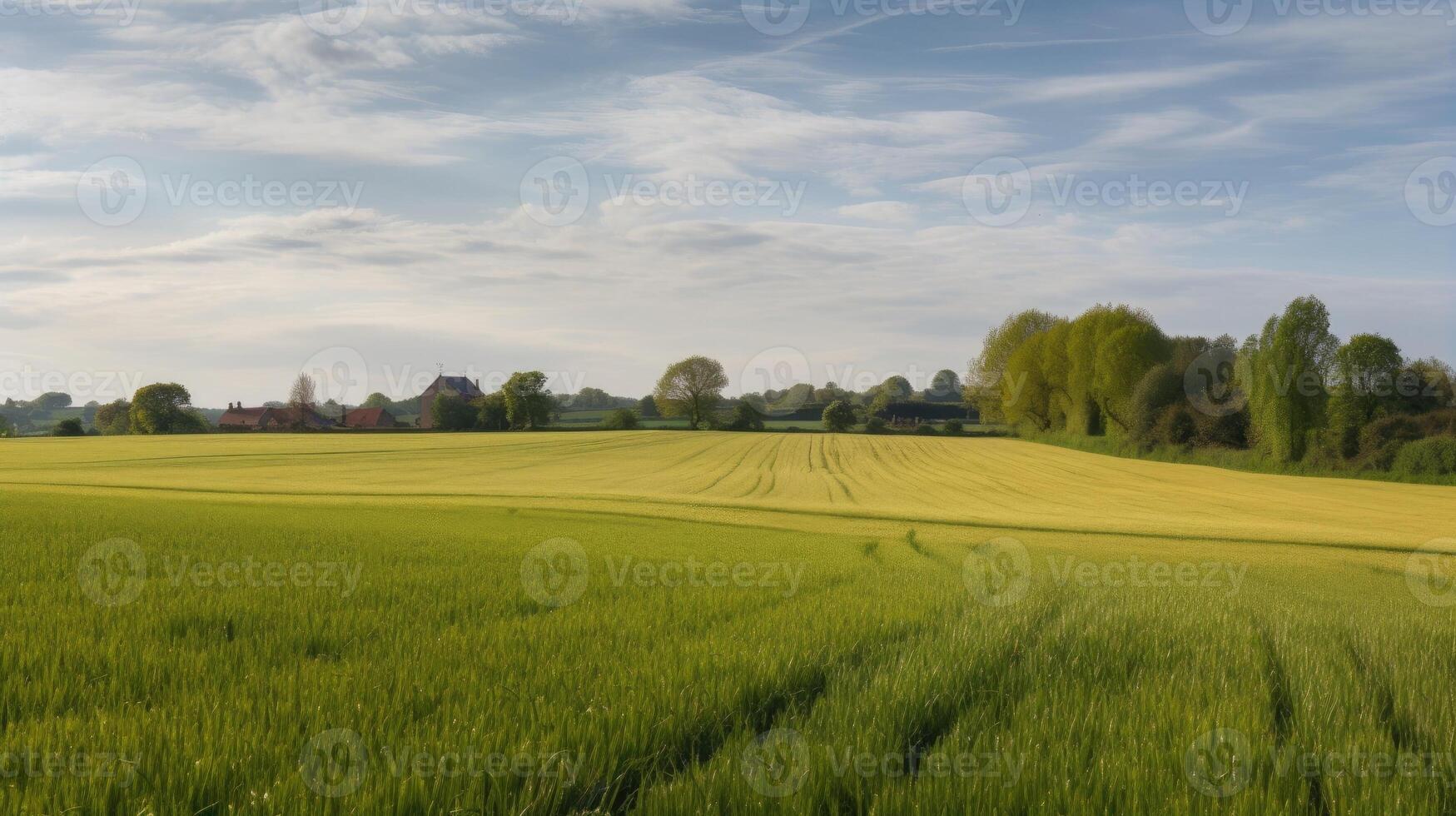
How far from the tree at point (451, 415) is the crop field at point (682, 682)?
89266 mm

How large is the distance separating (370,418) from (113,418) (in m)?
31.7

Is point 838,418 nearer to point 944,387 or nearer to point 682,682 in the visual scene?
point 944,387

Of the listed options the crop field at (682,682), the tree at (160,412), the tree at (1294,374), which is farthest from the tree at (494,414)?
the crop field at (682,682)

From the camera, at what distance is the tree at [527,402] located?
319ft

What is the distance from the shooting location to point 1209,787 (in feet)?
11.2

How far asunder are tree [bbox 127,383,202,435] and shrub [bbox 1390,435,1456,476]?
385ft

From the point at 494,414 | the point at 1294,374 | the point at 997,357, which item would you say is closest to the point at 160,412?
the point at 494,414

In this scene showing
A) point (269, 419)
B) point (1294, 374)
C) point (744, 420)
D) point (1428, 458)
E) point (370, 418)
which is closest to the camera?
point (1428, 458)

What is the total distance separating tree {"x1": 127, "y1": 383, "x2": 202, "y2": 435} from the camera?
98.6m

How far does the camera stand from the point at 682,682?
4.61 m

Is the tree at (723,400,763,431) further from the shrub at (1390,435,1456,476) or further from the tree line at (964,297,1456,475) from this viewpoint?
the shrub at (1390,435,1456,476)

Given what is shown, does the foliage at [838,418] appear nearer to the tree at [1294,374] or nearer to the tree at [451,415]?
the tree at [451,415]

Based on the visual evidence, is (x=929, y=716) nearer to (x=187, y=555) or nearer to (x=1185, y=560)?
(x=187, y=555)

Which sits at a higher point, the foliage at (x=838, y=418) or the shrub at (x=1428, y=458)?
the foliage at (x=838, y=418)
